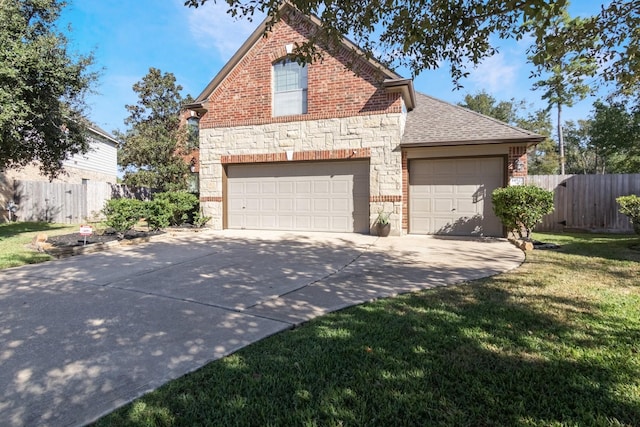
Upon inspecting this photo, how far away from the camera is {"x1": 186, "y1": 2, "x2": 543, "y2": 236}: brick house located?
10.5 m

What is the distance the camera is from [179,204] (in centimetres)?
1224

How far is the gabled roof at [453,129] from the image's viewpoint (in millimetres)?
9891

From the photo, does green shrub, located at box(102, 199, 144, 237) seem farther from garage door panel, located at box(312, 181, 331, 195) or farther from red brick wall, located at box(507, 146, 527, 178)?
red brick wall, located at box(507, 146, 527, 178)

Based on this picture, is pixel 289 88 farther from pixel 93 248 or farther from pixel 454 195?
pixel 93 248

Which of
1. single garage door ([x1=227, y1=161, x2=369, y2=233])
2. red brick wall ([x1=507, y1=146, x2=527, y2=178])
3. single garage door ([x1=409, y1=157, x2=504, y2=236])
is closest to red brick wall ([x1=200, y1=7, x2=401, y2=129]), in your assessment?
single garage door ([x1=227, y1=161, x2=369, y2=233])

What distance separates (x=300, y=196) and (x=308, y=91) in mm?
3408

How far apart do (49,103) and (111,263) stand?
636 centimetres

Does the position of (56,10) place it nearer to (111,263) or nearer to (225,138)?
(225,138)

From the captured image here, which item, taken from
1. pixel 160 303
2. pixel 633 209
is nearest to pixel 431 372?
pixel 160 303

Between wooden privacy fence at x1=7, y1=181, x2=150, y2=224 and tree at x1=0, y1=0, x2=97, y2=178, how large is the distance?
4.93 m

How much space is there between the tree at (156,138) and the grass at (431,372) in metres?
16.1

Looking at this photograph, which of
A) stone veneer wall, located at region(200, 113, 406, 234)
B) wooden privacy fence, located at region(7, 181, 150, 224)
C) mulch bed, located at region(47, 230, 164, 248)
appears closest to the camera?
mulch bed, located at region(47, 230, 164, 248)

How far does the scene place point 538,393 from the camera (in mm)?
2402

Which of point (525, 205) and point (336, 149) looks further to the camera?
point (336, 149)
